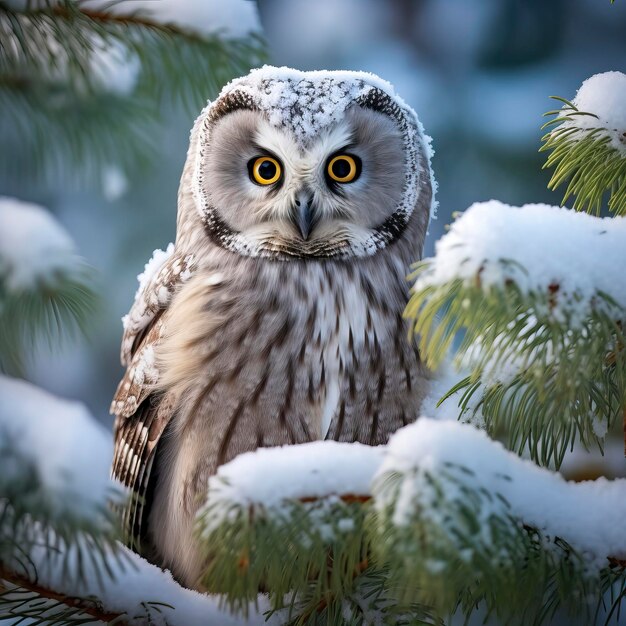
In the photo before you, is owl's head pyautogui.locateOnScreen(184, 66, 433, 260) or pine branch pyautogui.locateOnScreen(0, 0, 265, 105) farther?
owl's head pyautogui.locateOnScreen(184, 66, 433, 260)

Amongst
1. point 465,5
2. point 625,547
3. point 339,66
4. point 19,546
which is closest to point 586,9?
point 465,5

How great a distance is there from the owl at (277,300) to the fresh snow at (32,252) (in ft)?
2.01

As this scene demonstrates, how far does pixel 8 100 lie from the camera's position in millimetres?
1105

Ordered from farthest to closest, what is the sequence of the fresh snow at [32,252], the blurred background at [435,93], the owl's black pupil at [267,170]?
the blurred background at [435,93] < the owl's black pupil at [267,170] < the fresh snow at [32,252]

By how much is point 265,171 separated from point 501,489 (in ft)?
2.91

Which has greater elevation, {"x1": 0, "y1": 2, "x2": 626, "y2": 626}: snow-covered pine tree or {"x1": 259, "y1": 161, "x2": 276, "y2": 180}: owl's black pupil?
{"x1": 259, "y1": 161, "x2": 276, "y2": 180}: owl's black pupil

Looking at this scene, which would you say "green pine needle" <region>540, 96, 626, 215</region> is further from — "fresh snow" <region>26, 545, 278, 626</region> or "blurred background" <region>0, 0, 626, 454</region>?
"blurred background" <region>0, 0, 626, 454</region>

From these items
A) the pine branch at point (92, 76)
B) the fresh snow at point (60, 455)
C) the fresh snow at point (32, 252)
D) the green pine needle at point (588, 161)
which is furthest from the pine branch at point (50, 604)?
the green pine needle at point (588, 161)

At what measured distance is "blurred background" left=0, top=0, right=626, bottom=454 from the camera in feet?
9.35

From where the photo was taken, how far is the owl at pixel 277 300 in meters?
1.35

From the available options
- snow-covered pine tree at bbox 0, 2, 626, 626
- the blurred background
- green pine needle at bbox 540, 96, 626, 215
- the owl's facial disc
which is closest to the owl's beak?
the owl's facial disc

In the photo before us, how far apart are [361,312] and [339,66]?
6.25ft

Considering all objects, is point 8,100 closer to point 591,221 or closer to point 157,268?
point 157,268

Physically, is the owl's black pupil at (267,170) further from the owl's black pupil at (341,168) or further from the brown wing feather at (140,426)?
the brown wing feather at (140,426)
